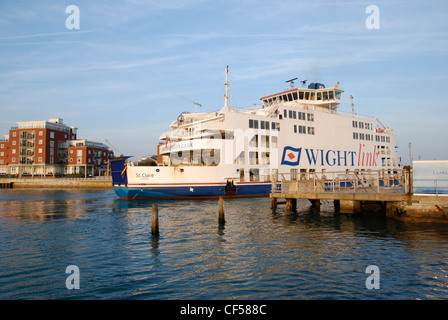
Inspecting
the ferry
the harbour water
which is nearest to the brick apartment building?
the ferry

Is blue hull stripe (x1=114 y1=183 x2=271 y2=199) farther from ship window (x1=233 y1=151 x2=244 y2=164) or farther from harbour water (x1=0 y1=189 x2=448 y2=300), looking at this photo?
harbour water (x1=0 y1=189 x2=448 y2=300)

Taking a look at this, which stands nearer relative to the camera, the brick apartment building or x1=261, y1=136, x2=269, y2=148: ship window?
x1=261, y1=136, x2=269, y2=148: ship window

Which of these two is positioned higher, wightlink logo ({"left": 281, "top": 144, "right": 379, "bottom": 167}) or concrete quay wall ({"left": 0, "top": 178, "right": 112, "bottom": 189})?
wightlink logo ({"left": 281, "top": 144, "right": 379, "bottom": 167})

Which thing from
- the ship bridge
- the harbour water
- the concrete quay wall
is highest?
the ship bridge

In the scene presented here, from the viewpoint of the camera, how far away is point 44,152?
77750 millimetres

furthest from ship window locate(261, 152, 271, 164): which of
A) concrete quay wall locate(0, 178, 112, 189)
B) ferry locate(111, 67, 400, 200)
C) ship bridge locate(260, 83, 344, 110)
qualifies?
concrete quay wall locate(0, 178, 112, 189)

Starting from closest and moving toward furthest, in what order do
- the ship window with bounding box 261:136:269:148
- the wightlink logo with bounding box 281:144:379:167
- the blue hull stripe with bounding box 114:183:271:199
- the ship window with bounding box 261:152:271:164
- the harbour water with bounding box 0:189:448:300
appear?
the harbour water with bounding box 0:189:448:300 → the blue hull stripe with bounding box 114:183:271:199 → the ship window with bounding box 261:136:269:148 → the ship window with bounding box 261:152:271:164 → the wightlink logo with bounding box 281:144:379:167

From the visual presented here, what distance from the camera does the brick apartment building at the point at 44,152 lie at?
7831 centimetres

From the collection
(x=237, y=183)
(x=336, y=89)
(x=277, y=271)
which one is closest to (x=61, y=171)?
(x=237, y=183)

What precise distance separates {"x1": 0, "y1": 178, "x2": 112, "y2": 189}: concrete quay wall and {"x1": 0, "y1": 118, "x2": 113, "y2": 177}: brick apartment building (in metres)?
8.62

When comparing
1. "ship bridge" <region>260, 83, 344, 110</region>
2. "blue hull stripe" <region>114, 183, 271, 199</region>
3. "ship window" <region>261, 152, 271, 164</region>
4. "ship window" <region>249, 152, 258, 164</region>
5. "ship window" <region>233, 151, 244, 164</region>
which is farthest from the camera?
"ship bridge" <region>260, 83, 344, 110</region>

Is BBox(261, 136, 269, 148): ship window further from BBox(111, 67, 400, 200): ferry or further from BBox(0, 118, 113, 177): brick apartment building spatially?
BBox(0, 118, 113, 177): brick apartment building

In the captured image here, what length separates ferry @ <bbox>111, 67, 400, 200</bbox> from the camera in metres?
30.4

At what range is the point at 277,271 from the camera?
31.8ft
